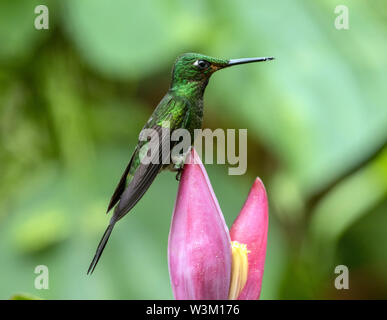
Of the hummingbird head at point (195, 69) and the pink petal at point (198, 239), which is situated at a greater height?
the hummingbird head at point (195, 69)

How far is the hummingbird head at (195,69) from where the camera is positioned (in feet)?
1.28

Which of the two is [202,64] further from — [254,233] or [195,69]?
[254,233]

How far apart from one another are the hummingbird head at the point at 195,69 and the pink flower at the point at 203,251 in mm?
45

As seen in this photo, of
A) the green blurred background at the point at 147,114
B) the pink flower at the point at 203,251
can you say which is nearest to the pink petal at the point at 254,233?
the pink flower at the point at 203,251

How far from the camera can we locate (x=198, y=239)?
15.7 inches

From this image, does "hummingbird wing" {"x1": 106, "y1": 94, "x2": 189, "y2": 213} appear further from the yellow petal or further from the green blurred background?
the green blurred background

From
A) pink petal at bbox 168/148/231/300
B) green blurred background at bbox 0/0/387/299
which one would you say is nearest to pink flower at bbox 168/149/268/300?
pink petal at bbox 168/148/231/300

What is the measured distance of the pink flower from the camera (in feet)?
1.30

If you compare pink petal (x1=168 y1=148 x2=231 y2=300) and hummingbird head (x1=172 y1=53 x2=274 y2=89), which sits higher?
hummingbird head (x1=172 y1=53 x2=274 y2=89)

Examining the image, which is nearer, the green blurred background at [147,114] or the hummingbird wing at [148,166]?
the hummingbird wing at [148,166]

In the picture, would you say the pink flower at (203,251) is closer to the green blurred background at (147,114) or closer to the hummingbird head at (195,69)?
the hummingbird head at (195,69)
